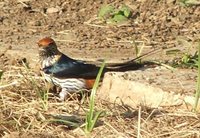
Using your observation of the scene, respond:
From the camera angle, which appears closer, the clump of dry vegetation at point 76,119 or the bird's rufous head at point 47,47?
the clump of dry vegetation at point 76,119

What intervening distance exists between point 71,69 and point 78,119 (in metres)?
0.98

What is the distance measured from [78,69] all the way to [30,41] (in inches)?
61.8

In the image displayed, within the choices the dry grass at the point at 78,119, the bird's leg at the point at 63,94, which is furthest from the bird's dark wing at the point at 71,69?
the dry grass at the point at 78,119

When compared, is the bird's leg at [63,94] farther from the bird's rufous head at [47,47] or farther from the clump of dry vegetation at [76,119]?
the bird's rufous head at [47,47]

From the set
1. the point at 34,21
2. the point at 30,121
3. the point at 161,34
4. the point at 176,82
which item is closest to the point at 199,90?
the point at 176,82

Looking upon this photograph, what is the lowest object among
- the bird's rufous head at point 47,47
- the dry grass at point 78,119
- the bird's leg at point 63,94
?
the bird's leg at point 63,94

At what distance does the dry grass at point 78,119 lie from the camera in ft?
20.5

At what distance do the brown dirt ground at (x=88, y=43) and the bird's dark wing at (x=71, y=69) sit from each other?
22 cm

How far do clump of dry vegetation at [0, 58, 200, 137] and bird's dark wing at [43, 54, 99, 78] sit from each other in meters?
0.24

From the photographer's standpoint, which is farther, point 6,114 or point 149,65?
point 149,65

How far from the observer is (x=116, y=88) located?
723cm

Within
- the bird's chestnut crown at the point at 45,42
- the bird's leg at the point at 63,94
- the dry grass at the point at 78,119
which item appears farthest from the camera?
the bird's chestnut crown at the point at 45,42

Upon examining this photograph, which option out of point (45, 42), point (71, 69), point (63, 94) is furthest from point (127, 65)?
point (45, 42)

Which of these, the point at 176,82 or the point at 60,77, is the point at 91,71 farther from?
the point at 176,82
